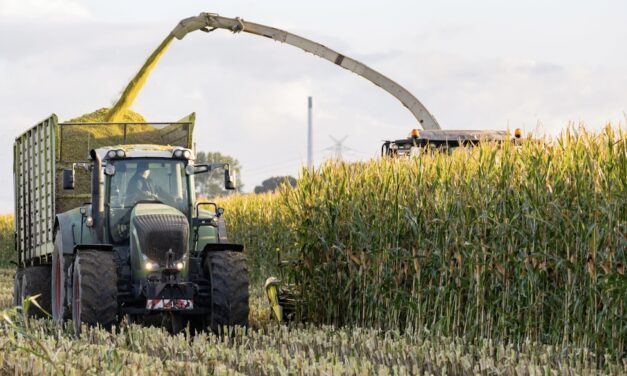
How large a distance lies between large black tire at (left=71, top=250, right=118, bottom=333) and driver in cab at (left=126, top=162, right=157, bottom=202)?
1204mm

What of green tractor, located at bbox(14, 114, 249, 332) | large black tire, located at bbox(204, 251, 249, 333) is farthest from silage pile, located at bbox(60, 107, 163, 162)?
large black tire, located at bbox(204, 251, 249, 333)

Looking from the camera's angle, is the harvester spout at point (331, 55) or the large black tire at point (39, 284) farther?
the harvester spout at point (331, 55)

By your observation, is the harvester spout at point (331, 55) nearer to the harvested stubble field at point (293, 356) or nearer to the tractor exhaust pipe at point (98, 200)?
the tractor exhaust pipe at point (98, 200)

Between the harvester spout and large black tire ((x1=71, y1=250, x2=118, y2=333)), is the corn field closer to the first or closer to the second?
large black tire ((x1=71, y1=250, x2=118, y2=333))

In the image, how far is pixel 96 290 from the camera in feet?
37.7

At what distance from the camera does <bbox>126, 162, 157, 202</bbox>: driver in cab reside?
41.5 ft

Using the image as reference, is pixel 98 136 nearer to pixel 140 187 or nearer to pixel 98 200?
pixel 140 187

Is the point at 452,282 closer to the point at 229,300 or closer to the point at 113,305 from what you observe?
the point at 229,300

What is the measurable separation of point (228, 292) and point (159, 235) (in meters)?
1.06

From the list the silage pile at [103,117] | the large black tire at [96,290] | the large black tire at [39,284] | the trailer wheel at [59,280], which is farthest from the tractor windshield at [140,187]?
the silage pile at [103,117]

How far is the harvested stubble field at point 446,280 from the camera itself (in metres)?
9.23

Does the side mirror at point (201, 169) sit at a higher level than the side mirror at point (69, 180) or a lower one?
higher

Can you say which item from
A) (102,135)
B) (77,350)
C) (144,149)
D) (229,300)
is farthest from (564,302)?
(102,135)

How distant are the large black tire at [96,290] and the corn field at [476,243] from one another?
318 cm
